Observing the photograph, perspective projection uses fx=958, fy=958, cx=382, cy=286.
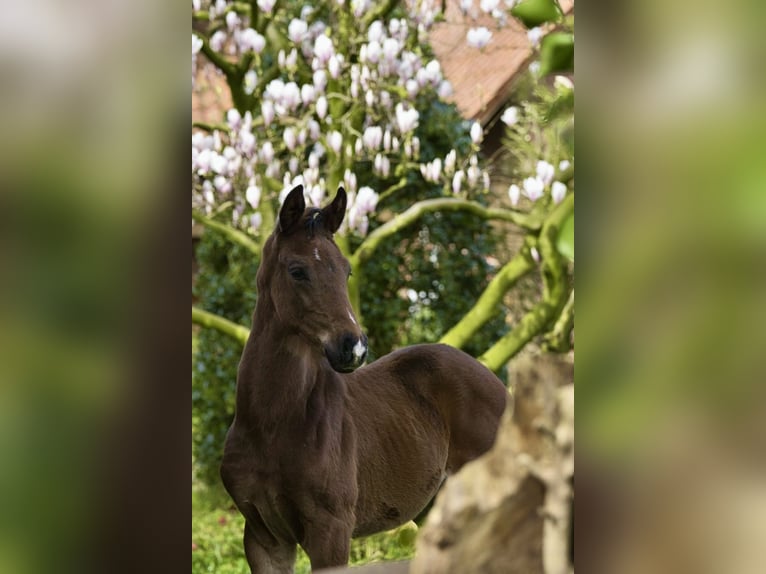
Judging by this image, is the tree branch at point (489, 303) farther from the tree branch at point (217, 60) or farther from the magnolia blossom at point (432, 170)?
the tree branch at point (217, 60)

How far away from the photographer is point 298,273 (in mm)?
1851

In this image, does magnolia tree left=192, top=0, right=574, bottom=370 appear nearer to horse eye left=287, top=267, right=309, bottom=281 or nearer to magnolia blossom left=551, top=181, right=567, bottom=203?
magnolia blossom left=551, top=181, right=567, bottom=203

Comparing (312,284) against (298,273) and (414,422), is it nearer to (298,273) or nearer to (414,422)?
(298,273)

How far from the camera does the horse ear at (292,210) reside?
183 cm

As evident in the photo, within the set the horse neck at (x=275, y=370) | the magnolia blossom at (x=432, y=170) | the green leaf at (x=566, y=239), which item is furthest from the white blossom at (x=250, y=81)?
the green leaf at (x=566, y=239)

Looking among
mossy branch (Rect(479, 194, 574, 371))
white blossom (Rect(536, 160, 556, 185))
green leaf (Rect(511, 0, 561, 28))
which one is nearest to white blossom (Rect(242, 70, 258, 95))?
white blossom (Rect(536, 160, 556, 185))

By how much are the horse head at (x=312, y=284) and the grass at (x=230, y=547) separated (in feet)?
5.10

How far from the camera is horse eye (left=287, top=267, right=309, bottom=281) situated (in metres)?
1.84
